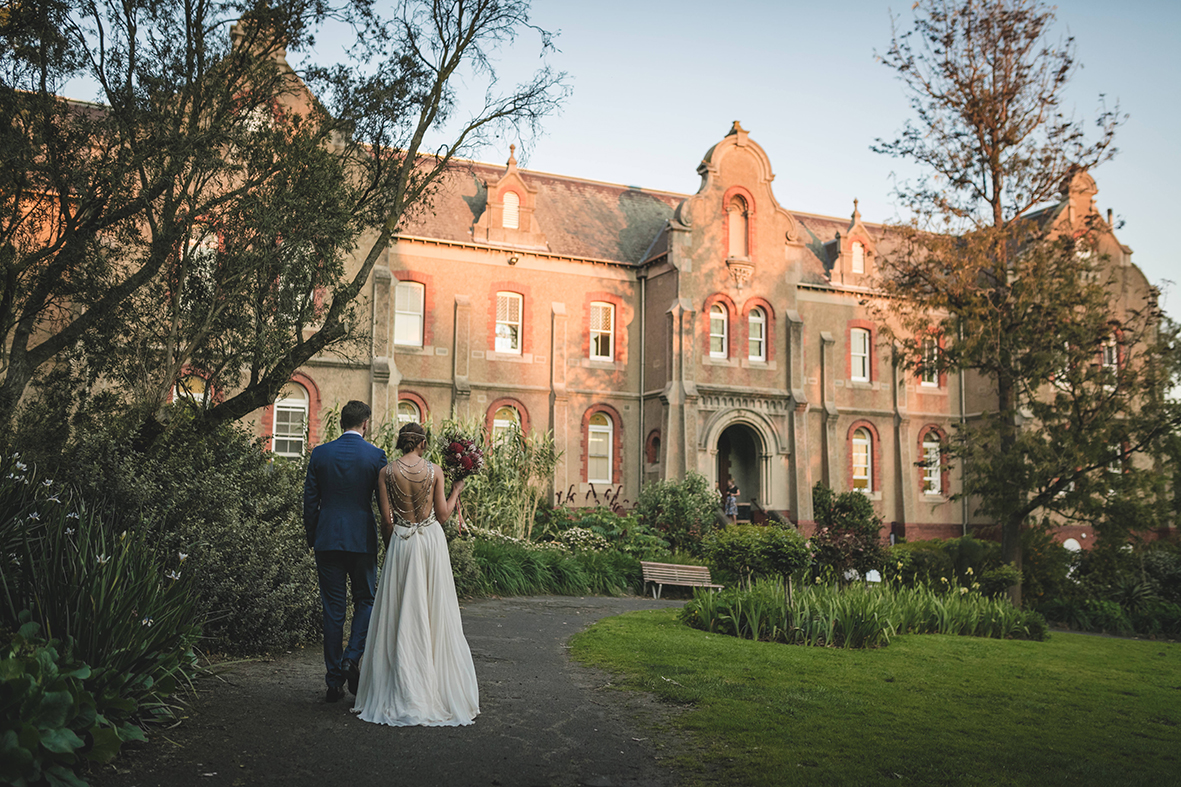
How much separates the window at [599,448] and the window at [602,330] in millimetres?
1970

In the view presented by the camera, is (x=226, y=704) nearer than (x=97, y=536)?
Yes

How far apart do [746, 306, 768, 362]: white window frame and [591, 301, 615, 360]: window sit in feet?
14.6

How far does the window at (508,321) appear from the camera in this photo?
27.1m

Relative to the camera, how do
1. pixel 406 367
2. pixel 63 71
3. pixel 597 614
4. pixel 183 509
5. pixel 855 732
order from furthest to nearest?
pixel 406 367 < pixel 597 614 < pixel 63 71 < pixel 183 509 < pixel 855 732

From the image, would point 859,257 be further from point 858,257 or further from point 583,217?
point 583,217

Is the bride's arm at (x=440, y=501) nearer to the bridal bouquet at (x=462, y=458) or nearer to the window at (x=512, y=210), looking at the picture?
the bridal bouquet at (x=462, y=458)

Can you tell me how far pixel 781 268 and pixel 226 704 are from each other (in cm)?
2520

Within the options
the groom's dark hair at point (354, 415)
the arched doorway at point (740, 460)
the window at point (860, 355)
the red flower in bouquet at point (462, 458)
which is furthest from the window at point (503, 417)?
the groom's dark hair at point (354, 415)

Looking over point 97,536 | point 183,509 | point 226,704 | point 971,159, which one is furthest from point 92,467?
point 971,159

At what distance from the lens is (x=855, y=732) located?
617 centimetres

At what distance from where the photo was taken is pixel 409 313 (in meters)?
26.0

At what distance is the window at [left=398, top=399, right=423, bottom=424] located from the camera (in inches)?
1013

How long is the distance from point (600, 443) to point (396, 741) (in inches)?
880

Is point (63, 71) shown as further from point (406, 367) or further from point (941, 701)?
point (406, 367)
